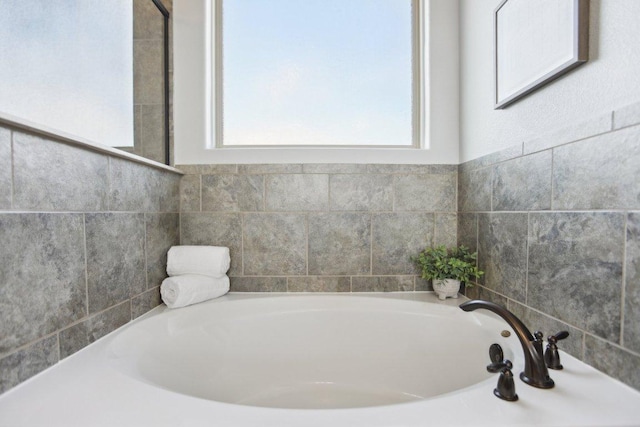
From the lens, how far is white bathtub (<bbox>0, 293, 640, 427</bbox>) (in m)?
0.63

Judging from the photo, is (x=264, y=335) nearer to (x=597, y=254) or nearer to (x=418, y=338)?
(x=418, y=338)

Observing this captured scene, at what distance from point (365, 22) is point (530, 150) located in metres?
1.17

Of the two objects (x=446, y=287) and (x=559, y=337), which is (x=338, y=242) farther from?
(x=559, y=337)

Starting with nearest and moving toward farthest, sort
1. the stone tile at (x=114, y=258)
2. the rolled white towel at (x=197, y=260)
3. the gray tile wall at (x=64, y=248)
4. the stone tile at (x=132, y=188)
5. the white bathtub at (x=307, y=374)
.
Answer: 1. the white bathtub at (x=307, y=374)
2. the gray tile wall at (x=64, y=248)
3. the stone tile at (x=114, y=258)
4. the stone tile at (x=132, y=188)
5. the rolled white towel at (x=197, y=260)

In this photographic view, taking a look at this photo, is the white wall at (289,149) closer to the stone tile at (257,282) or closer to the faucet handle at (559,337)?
the stone tile at (257,282)

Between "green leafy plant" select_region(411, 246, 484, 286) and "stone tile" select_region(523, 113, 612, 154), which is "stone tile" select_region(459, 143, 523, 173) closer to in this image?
"stone tile" select_region(523, 113, 612, 154)

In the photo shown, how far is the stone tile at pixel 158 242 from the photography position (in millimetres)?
1341

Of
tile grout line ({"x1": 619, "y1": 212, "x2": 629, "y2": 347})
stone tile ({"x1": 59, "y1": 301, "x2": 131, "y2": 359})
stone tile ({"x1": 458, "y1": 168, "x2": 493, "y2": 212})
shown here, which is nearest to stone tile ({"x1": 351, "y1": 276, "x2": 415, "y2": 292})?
stone tile ({"x1": 458, "y1": 168, "x2": 493, "y2": 212})

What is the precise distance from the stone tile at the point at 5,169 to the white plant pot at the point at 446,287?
5.19 feet

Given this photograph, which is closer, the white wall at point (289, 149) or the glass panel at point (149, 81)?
the glass panel at point (149, 81)

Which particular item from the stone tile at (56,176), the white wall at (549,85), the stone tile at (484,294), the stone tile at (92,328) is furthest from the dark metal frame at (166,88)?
the stone tile at (484,294)

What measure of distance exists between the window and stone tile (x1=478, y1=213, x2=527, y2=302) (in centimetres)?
65

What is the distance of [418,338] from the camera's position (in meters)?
1.37

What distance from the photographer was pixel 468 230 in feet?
5.04
